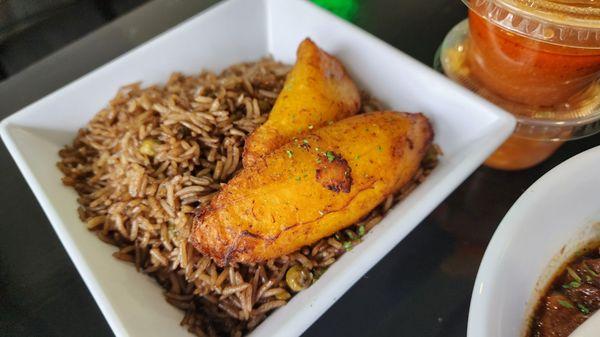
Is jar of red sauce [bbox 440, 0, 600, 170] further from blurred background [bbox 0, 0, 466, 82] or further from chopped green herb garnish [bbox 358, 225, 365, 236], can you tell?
chopped green herb garnish [bbox 358, 225, 365, 236]

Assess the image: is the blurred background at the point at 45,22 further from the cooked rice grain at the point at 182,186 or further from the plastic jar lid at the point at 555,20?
the plastic jar lid at the point at 555,20

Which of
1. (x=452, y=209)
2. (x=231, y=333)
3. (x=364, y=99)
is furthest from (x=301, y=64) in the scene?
(x=231, y=333)

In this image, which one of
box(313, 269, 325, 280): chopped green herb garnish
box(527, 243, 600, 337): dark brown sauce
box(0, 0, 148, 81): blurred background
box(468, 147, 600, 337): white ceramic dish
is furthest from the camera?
box(0, 0, 148, 81): blurred background

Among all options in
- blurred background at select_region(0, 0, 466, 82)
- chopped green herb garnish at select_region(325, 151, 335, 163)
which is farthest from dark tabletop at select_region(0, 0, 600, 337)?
chopped green herb garnish at select_region(325, 151, 335, 163)

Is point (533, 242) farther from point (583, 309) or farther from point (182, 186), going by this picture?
point (182, 186)

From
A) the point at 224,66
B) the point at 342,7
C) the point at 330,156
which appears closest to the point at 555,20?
the point at 330,156

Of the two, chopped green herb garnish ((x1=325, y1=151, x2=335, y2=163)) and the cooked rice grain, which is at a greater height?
chopped green herb garnish ((x1=325, y1=151, x2=335, y2=163))
